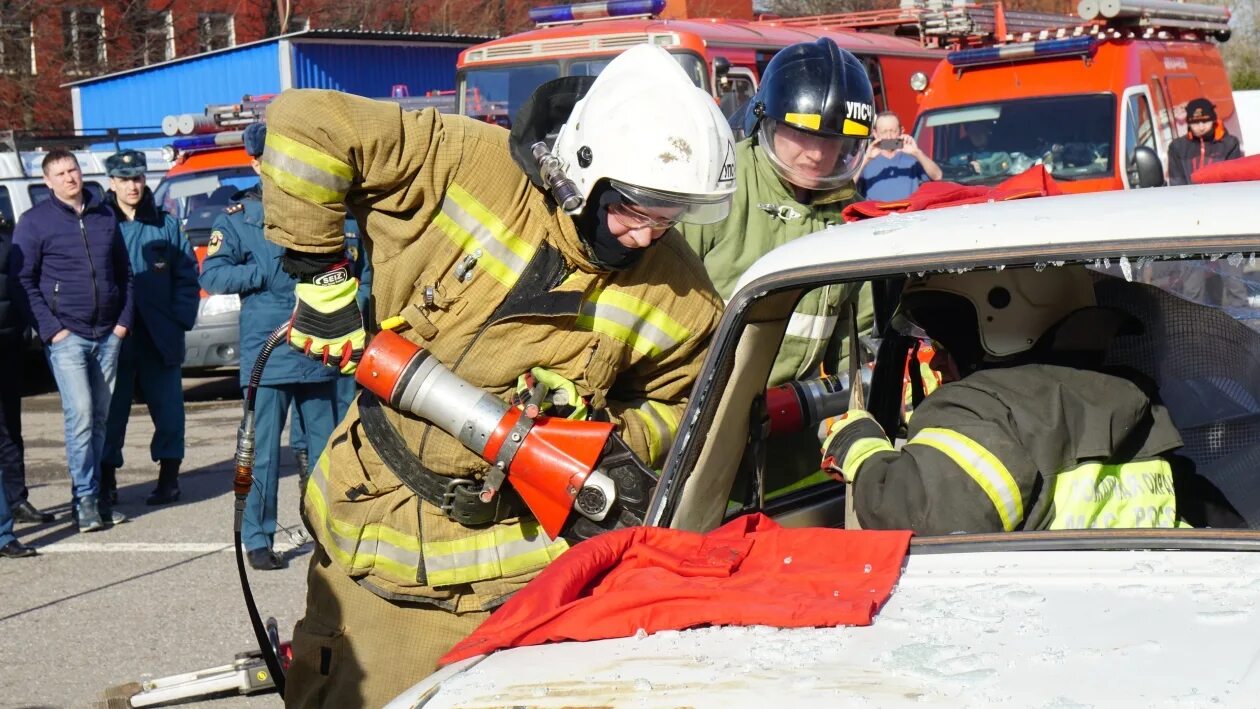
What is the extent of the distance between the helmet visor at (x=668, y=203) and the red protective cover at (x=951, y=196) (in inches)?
13.6

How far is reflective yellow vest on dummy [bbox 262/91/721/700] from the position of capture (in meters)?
2.99

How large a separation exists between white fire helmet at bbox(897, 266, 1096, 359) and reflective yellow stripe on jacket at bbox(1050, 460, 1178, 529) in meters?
0.28

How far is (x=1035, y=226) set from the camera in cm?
249

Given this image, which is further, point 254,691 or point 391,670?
point 254,691

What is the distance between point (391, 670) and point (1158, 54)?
384 inches

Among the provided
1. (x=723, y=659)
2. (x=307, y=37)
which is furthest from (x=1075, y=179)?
(x=307, y=37)

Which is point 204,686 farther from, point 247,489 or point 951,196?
point 951,196

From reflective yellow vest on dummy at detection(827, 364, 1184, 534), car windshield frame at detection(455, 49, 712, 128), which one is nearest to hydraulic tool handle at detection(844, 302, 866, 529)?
reflective yellow vest on dummy at detection(827, 364, 1184, 534)

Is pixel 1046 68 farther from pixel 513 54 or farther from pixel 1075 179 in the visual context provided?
pixel 513 54

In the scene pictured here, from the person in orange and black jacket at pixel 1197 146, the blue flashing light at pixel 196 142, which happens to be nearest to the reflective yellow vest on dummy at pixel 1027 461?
the person in orange and black jacket at pixel 1197 146

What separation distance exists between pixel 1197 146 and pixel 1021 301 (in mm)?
8506

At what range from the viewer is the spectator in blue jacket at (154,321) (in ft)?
25.8

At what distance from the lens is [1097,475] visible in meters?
2.60

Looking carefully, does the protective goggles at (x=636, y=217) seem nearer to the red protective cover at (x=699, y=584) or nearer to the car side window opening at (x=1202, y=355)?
the red protective cover at (x=699, y=584)
